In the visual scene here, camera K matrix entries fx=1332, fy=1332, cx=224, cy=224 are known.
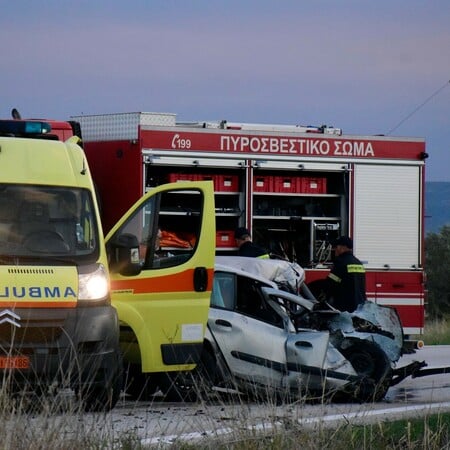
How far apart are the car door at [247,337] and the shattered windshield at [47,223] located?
76.6 inches

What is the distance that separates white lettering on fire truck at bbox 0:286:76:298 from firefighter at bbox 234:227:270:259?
16.9 ft

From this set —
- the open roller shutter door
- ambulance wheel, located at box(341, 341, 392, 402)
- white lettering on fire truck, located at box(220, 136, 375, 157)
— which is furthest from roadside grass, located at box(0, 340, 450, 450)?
the open roller shutter door

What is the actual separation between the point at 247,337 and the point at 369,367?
1.19m

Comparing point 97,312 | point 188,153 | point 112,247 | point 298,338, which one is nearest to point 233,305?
point 298,338

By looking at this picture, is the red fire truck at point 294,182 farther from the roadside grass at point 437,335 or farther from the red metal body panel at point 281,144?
the roadside grass at point 437,335

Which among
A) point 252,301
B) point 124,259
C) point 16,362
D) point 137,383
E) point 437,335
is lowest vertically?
point 437,335

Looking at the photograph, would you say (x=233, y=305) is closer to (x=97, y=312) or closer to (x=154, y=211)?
(x=154, y=211)

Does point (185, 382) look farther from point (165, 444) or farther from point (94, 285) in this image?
point (165, 444)

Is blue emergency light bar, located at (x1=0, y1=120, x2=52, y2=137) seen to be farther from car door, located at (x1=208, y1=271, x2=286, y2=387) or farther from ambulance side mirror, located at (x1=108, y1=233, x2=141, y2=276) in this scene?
car door, located at (x1=208, y1=271, x2=286, y2=387)

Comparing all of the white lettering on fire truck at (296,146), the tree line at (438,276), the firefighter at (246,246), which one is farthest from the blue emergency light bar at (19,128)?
the tree line at (438,276)

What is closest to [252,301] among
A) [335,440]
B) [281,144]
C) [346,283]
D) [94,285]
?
[346,283]

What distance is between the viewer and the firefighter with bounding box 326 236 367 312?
14734 millimetres

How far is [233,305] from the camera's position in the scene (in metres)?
12.7

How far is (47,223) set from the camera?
11016 millimetres
